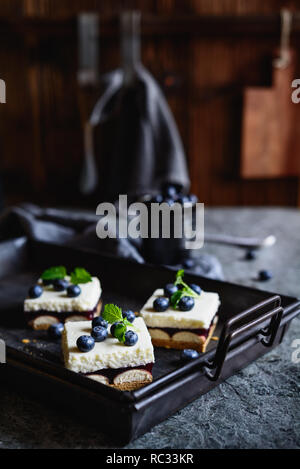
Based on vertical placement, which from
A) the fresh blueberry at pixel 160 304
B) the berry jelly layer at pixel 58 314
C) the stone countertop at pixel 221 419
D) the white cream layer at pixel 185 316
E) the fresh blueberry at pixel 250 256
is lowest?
the fresh blueberry at pixel 250 256

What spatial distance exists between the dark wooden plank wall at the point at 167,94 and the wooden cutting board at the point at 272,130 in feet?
0.26

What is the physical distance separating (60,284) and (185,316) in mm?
373

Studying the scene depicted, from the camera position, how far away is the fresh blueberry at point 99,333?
3.59ft

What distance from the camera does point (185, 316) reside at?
1254 mm

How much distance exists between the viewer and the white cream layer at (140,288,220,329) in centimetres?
124

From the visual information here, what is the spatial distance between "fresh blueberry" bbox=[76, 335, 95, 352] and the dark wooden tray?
7 cm

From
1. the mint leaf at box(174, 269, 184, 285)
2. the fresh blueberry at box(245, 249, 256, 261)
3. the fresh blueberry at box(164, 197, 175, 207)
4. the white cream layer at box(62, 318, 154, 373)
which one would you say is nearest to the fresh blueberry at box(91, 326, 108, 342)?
the white cream layer at box(62, 318, 154, 373)

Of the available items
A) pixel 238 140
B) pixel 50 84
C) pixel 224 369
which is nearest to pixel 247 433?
pixel 224 369

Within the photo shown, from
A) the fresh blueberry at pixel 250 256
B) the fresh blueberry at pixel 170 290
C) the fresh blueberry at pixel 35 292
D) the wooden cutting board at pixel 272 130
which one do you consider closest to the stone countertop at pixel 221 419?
the fresh blueberry at pixel 170 290

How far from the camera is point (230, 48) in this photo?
2.95m

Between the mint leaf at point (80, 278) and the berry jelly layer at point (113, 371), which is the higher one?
the mint leaf at point (80, 278)

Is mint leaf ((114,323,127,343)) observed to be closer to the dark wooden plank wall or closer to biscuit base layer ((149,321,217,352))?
biscuit base layer ((149,321,217,352))

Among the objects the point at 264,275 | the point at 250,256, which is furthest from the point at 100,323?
the point at 250,256

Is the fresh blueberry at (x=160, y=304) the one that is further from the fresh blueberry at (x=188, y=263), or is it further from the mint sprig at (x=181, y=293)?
the fresh blueberry at (x=188, y=263)
